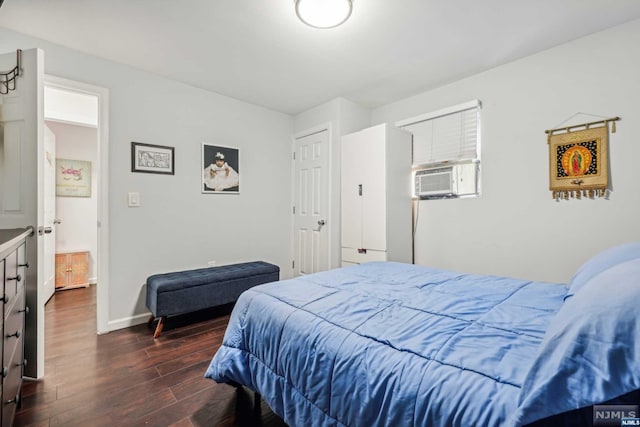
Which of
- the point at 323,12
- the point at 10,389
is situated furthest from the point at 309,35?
the point at 10,389

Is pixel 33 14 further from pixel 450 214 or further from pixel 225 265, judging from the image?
pixel 450 214

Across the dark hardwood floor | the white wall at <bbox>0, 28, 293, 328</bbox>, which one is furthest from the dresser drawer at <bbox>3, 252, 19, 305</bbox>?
the white wall at <bbox>0, 28, 293, 328</bbox>

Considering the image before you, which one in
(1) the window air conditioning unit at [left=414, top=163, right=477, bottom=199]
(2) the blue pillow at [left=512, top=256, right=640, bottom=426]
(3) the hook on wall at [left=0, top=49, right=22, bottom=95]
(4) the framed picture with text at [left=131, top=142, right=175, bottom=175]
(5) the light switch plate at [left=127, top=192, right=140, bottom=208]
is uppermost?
(3) the hook on wall at [left=0, top=49, right=22, bottom=95]

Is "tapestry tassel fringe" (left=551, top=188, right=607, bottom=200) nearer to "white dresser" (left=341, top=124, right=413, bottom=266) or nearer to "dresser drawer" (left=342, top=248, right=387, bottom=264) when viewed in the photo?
"white dresser" (left=341, top=124, right=413, bottom=266)

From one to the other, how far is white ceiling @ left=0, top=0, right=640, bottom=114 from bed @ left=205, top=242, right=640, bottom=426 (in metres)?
1.77

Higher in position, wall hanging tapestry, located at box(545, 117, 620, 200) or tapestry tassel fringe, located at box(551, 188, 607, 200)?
wall hanging tapestry, located at box(545, 117, 620, 200)

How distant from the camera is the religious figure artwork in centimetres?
214

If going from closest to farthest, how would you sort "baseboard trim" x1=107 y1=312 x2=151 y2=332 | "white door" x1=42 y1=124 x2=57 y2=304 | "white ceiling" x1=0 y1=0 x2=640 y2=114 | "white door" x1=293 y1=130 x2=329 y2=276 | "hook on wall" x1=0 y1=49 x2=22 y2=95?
"hook on wall" x1=0 y1=49 x2=22 y2=95 < "white ceiling" x1=0 y1=0 x2=640 y2=114 < "baseboard trim" x1=107 y1=312 x2=151 y2=332 < "white door" x1=42 y1=124 x2=57 y2=304 < "white door" x1=293 y1=130 x2=329 y2=276

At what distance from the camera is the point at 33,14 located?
2.00 meters

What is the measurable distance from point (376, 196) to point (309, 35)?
1618mm

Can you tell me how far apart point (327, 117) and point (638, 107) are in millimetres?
2724

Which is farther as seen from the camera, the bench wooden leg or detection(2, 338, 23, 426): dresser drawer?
the bench wooden leg

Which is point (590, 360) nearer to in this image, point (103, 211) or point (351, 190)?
point (351, 190)

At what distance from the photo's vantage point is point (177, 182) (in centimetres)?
305
